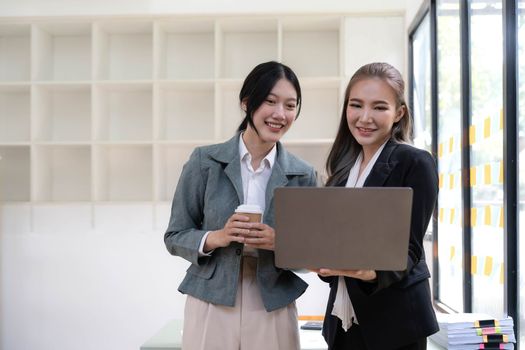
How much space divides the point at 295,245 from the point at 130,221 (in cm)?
311

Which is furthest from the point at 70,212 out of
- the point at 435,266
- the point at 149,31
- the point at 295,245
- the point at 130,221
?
the point at 295,245

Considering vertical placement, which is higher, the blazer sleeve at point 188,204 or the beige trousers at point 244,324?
the blazer sleeve at point 188,204

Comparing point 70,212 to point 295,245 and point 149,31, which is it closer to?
point 149,31

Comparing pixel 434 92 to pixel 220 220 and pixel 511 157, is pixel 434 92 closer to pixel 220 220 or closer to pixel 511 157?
pixel 511 157

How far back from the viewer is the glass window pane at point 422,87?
3566 mm

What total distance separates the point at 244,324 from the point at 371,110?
0.64m

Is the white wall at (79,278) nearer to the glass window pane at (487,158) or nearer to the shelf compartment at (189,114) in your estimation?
the shelf compartment at (189,114)

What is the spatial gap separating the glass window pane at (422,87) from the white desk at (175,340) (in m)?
1.53

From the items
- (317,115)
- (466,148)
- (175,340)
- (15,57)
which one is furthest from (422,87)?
(15,57)

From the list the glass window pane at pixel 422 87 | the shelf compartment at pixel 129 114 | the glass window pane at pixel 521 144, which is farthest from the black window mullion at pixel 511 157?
the shelf compartment at pixel 129 114

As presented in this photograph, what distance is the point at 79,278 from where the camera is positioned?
427 centimetres

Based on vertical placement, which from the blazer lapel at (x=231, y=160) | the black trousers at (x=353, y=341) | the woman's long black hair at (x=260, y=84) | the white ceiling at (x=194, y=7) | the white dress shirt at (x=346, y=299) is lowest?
the black trousers at (x=353, y=341)

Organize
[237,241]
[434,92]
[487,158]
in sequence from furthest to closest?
1. [434,92]
2. [487,158]
3. [237,241]

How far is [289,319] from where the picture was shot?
1.70 meters
